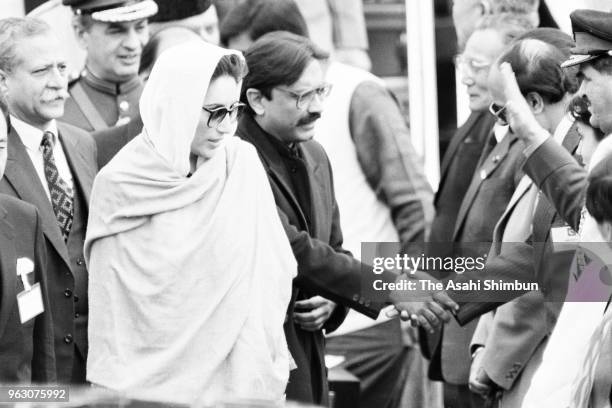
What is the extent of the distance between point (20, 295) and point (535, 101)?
7.44ft

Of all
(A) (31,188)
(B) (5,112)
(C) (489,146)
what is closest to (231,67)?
(B) (5,112)

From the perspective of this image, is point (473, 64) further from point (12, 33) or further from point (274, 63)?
point (12, 33)

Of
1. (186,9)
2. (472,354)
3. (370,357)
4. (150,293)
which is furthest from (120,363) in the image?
(186,9)

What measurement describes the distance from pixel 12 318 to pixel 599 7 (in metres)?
3.44

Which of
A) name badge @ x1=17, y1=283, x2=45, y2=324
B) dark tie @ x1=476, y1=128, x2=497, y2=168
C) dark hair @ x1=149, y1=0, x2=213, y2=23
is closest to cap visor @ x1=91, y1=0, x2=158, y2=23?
dark hair @ x1=149, y1=0, x2=213, y2=23

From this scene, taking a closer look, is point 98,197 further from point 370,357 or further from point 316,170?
point 370,357

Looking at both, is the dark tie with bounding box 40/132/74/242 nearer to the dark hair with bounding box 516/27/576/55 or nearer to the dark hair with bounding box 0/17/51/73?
the dark hair with bounding box 0/17/51/73

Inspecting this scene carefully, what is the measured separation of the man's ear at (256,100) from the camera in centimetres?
673

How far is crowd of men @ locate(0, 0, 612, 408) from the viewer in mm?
6012

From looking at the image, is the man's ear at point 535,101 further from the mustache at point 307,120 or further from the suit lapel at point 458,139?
the suit lapel at point 458,139

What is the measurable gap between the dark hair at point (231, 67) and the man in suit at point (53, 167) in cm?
94

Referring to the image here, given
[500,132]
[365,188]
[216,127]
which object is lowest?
[365,188]

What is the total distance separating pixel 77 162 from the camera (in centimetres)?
669

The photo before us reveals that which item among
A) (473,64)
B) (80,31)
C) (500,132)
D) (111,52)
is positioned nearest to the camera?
(500,132)
